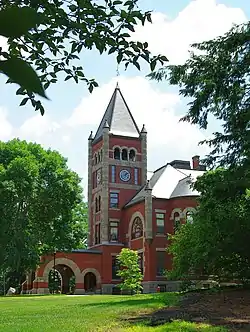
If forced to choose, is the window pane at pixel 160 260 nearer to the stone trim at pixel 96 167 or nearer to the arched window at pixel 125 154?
the arched window at pixel 125 154

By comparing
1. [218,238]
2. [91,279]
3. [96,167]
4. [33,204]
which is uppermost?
[96,167]

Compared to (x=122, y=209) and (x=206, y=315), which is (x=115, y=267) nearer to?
(x=122, y=209)

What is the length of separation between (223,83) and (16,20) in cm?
1376

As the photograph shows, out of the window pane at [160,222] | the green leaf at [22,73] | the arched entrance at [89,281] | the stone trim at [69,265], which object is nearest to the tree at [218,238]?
the green leaf at [22,73]

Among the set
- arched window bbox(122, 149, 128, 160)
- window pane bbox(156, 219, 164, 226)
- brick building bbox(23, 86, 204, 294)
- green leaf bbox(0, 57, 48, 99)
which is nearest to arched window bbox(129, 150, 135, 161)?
brick building bbox(23, 86, 204, 294)

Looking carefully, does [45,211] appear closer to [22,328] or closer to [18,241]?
[18,241]

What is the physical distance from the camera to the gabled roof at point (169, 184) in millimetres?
46384

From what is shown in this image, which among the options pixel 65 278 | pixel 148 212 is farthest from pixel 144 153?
pixel 65 278

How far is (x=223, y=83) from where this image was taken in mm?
14086

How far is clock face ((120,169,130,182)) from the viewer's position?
163 feet

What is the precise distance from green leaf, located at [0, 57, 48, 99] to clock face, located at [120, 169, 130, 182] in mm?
48806

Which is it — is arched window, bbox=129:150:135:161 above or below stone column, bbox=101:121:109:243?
above

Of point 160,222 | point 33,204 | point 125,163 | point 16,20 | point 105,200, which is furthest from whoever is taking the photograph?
point 125,163

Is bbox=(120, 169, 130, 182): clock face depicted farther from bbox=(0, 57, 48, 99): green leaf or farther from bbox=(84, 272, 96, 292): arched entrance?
bbox=(0, 57, 48, 99): green leaf
